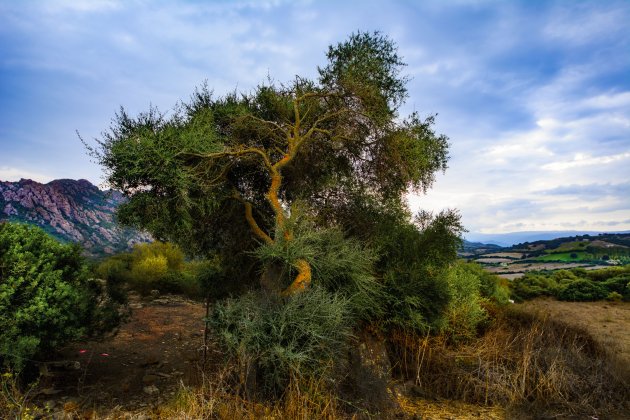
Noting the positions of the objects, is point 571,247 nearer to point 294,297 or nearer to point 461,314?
point 461,314

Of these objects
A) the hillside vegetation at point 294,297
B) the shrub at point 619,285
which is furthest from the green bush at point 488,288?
the shrub at point 619,285

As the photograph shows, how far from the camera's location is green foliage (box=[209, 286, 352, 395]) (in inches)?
226

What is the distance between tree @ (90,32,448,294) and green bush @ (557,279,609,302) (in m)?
17.6

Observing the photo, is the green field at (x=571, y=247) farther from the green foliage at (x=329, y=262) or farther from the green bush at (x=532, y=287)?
the green foliage at (x=329, y=262)

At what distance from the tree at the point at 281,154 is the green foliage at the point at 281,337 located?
8.30 feet

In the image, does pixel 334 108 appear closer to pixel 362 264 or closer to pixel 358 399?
pixel 362 264

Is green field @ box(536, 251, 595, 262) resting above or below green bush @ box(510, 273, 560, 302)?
above

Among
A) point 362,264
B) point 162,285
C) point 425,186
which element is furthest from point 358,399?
point 162,285

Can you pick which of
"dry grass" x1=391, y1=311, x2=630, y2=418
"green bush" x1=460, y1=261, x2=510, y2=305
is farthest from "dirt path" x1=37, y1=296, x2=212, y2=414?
"green bush" x1=460, y1=261, x2=510, y2=305

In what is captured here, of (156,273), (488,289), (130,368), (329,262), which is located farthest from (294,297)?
(156,273)

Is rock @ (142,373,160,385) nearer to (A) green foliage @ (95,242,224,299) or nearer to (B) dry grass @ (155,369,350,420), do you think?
(B) dry grass @ (155,369,350,420)

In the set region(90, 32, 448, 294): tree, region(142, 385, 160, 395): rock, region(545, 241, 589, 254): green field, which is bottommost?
region(142, 385, 160, 395): rock

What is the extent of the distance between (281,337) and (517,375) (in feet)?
16.3

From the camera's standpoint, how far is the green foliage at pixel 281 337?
5.75 m
